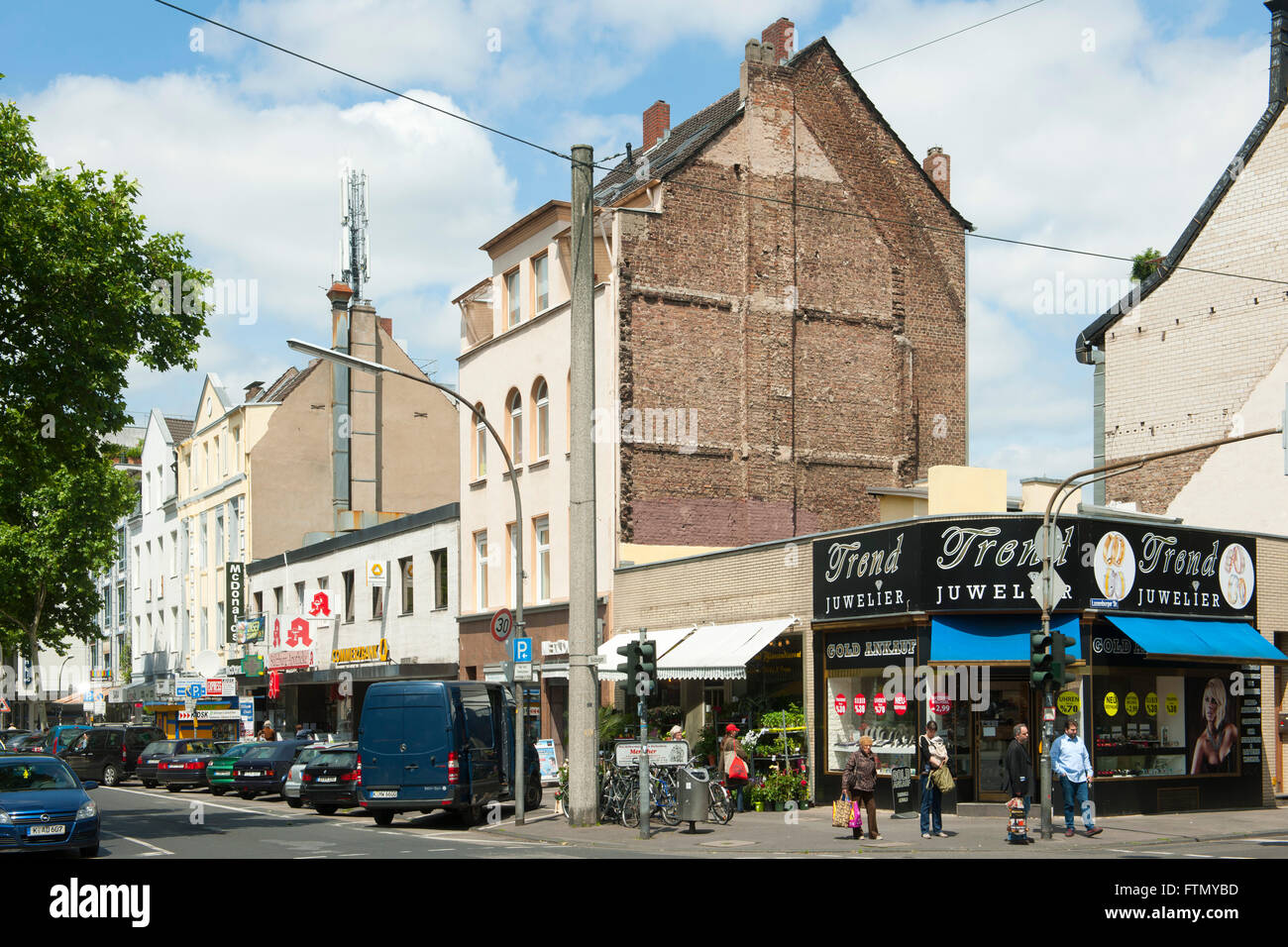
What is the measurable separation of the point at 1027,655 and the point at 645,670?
6802mm

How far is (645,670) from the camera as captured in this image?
21.8 metres

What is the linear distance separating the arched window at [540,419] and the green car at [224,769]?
9.89 m

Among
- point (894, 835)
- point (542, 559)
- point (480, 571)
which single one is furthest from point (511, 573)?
point (894, 835)

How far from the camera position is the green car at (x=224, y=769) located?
34.7 meters

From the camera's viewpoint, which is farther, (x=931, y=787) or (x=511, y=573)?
(x=511, y=573)

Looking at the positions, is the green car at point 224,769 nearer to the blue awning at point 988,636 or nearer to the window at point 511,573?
the window at point 511,573

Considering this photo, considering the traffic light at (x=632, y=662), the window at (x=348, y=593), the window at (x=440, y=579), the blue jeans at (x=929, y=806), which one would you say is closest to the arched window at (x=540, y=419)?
the window at (x=440, y=579)

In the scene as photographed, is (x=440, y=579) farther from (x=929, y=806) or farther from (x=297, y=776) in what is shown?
(x=929, y=806)

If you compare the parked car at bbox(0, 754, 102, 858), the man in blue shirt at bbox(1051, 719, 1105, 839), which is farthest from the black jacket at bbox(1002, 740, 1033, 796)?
Answer: the parked car at bbox(0, 754, 102, 858)

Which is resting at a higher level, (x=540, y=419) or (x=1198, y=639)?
(x=540, y=419)

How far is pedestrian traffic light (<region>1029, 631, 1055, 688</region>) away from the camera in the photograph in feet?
68.8

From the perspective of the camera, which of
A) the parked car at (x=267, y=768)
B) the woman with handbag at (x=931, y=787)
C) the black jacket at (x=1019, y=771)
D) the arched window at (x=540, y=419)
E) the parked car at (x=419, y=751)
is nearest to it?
the black jacket at (x=1019, y=771)

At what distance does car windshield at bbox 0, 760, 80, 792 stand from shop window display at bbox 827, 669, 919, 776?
521 inches
